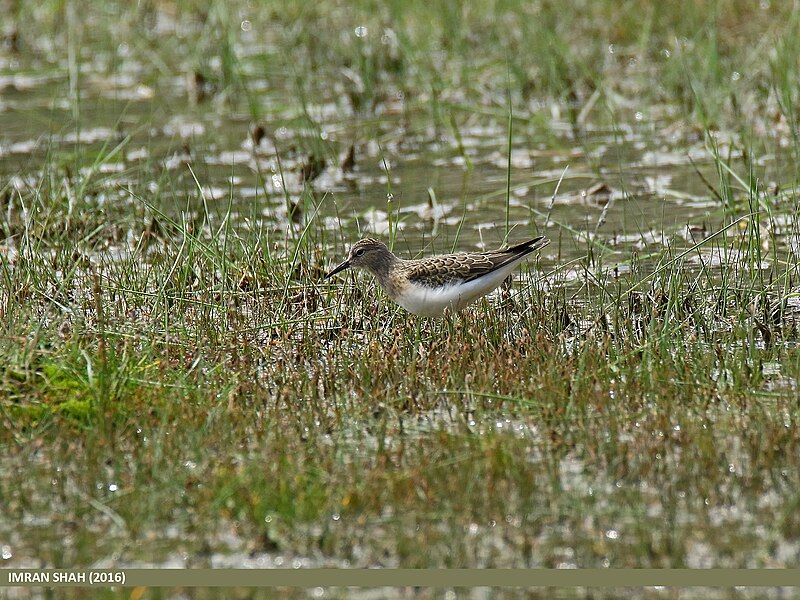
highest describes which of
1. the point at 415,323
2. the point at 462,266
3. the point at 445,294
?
the point at 462,266

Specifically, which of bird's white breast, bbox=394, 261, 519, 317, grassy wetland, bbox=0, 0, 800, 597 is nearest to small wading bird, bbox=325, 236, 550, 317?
bird's white breast, bbox=394, 261, 519, 317

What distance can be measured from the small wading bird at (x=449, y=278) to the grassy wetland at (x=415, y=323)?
6.7 inches

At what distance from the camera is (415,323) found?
24.0 ft

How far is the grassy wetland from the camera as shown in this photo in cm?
500

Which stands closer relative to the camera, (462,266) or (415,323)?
(462,266)

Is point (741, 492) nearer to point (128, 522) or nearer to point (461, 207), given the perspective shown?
point (128, 522)

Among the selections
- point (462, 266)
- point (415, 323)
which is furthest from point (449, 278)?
point (415, 323)

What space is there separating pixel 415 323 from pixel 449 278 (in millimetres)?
466

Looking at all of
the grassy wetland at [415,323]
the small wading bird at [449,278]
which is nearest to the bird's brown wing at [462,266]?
the small wading bird at [449,278]

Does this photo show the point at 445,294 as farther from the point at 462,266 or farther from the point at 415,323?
the point at 415,323

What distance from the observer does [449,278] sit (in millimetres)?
6980

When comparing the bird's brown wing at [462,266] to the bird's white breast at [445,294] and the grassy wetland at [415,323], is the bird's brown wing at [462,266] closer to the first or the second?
the bird's white breast at [445,294]

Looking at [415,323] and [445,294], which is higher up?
[445,294]

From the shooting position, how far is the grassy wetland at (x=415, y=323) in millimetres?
5004
